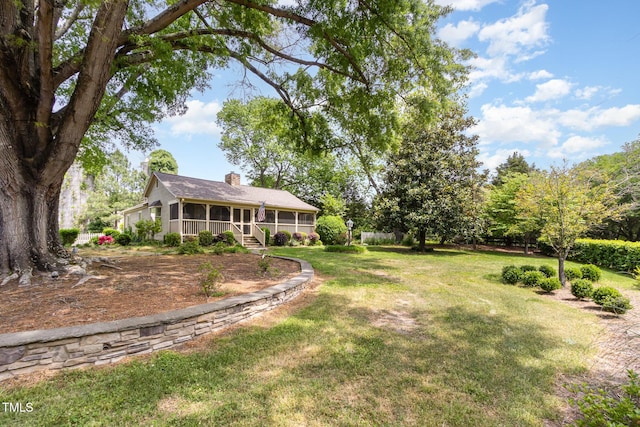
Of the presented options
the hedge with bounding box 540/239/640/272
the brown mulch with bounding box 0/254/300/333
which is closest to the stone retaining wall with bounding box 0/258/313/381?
the brown mulch with bounding box 0/254/300/333

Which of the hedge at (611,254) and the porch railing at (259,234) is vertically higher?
the porch railing at (259,234)

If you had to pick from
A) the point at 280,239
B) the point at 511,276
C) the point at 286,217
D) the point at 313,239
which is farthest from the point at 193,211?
the point at 511,276

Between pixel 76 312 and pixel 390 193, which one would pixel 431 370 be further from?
pixel 390 193

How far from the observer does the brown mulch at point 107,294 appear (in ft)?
11.8

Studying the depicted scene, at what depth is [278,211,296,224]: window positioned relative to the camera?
68.3 feet

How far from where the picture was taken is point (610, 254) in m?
12.5

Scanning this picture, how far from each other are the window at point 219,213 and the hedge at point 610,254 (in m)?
18.5

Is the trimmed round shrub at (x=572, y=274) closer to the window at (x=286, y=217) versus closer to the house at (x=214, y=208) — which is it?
the house at (x=214, y=208)

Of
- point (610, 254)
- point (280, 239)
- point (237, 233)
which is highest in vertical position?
point (237, 233)

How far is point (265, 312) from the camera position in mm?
4785

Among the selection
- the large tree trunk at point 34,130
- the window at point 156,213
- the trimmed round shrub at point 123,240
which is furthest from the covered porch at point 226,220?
the large tree trunk at point 34,130

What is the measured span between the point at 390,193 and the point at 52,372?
1651 centimetres

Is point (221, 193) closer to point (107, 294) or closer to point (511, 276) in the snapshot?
point (107, 294)

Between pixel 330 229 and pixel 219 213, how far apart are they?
26.4ft
